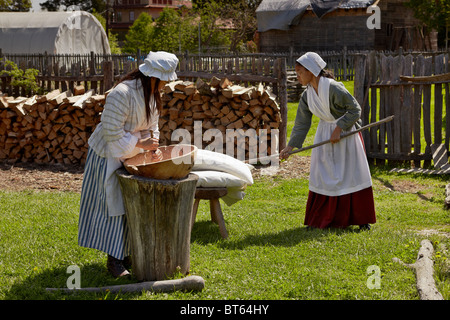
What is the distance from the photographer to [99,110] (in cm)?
935

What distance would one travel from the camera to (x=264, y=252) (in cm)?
515

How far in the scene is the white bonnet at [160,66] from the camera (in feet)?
13.9

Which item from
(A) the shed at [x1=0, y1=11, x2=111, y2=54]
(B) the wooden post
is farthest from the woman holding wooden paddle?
(A) the shed at [x1=0, y1=11, x2=111, y2=54]

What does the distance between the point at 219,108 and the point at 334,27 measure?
16523mm

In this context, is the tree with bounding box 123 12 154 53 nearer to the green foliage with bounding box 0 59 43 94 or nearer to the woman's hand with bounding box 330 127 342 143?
the green foliage with bounding box 0 59 43 94

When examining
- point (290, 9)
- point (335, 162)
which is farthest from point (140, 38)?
point (335, 162)

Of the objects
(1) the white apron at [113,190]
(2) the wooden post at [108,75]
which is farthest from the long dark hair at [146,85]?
(2) the wooden post at [108,75]

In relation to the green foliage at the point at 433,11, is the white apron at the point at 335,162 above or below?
below

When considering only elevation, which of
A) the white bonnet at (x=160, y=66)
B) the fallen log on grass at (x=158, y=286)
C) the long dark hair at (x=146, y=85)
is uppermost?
the white bonnet at (x=160, y=66)

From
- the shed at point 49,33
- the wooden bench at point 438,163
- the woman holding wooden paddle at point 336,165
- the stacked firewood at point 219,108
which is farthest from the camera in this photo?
the shed at point 49,33

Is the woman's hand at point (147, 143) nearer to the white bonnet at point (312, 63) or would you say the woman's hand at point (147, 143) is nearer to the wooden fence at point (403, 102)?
the white bonnet at point (312, 63)

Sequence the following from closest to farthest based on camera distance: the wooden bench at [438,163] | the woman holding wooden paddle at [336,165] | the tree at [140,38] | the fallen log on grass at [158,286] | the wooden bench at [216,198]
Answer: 1. the fallen log on grass at [158,286]
2. the wooden bench at [216,198]
3. the woman holding wooden paddle at [336,165]
4. the wooden bench at [438,163]
5. the tree at [140,38]

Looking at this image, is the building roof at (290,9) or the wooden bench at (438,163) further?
the building roof at (290,9)
